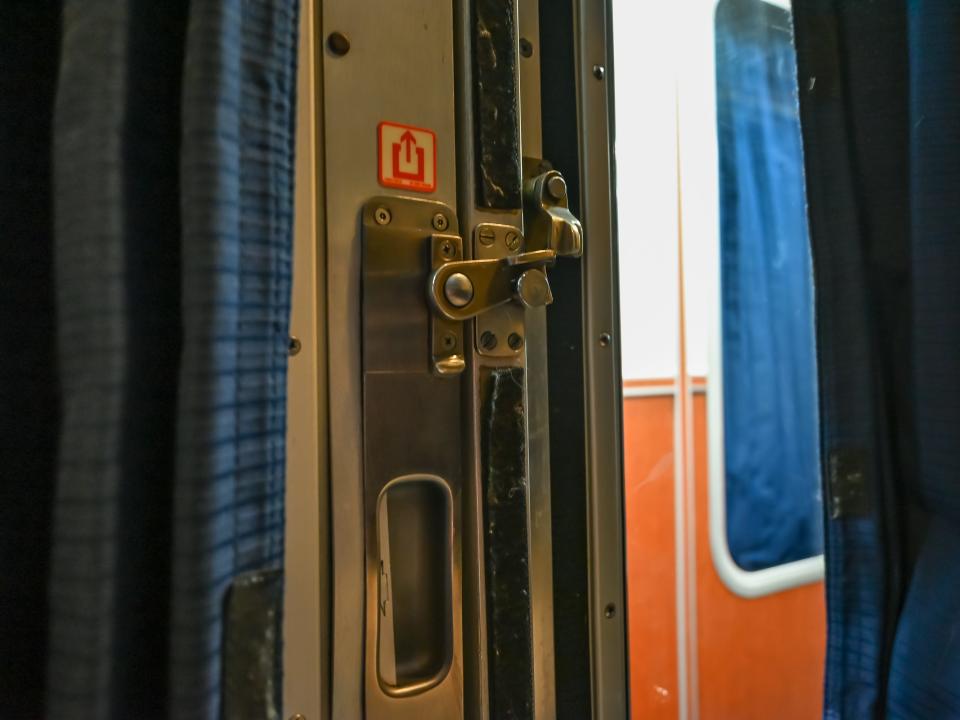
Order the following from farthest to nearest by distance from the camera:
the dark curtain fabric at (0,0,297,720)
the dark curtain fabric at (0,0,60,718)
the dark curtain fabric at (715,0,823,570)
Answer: the dark curtain fabric at (715,0,823,570) < the dark curtain fabric at (0,0,60,718) < the dark curtain fabric at (0,0,297,720)

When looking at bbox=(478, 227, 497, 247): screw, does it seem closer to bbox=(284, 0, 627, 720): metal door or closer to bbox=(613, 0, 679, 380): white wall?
bbox=(284, 0, 627, 720): metal door

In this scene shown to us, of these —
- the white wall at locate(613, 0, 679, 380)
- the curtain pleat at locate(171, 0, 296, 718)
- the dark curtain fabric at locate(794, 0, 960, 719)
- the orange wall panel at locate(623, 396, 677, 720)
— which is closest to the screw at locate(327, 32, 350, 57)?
the curtain pleat at locate(171, 0, 296, 718)

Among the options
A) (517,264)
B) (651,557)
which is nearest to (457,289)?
(517,264)

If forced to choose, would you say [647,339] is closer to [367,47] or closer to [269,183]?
[367,47]

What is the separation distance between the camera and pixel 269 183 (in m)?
0.47

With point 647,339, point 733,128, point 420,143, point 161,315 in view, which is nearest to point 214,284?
point 161,315

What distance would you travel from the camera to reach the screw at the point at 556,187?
0.78 metres

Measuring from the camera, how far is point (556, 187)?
78 cm

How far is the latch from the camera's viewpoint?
2.22 ft

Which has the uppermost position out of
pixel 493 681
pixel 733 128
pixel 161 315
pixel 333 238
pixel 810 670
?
pixel 733 128

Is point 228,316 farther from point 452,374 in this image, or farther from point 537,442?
point 537,442

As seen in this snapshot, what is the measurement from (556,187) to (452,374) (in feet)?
1.01

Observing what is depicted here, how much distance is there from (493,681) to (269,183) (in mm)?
639

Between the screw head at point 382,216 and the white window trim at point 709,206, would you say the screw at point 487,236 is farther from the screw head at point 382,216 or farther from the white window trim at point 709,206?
the white window trim at point 709,206
